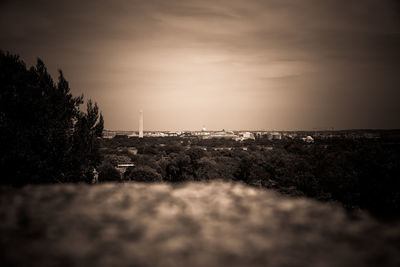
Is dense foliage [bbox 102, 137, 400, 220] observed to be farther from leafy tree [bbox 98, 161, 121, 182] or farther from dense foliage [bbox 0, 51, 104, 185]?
dense foliage [bbox 0, 51, 104, 185]

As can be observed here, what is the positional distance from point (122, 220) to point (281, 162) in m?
42.8

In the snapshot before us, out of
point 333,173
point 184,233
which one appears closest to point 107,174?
point 333,173

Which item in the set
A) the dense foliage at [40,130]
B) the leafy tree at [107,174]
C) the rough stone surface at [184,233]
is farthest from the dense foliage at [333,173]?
the rough stone surface at [184,233]

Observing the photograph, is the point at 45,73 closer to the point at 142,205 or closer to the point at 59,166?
the point at 59,166

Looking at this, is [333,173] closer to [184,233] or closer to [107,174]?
[107,174]

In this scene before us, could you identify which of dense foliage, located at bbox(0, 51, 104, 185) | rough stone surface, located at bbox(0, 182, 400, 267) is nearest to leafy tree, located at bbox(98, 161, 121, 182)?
dense foliage, located at bbox(0, 51, 104, 185)

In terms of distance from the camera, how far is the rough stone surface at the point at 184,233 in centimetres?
228

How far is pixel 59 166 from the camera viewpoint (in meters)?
17.6

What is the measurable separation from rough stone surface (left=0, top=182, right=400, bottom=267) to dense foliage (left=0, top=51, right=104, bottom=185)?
12.7m

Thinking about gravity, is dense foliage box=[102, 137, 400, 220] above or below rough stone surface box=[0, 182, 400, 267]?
below

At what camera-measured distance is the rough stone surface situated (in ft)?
7.48

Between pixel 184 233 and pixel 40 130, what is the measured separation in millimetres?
16683

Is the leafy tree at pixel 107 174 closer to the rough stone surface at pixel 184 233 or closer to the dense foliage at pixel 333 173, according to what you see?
the dense foliage at pixel 333 173

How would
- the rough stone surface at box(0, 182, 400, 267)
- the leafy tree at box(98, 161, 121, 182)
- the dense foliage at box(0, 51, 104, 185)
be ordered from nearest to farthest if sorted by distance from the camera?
the rough stone surface at box(0, 182, 400, 267) → the dense foliage at box(0, 51, 104, 185) → the leafy tree at box(98, 161, 121, 182)
